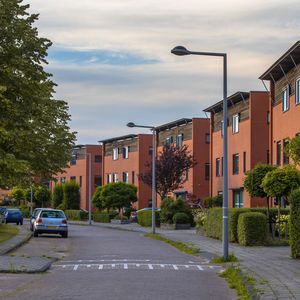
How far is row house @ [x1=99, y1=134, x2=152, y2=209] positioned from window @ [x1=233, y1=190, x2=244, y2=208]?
2245cm

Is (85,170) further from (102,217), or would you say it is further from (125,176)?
(102,217)

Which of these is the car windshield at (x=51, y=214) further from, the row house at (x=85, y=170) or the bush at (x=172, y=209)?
the row house at (x=85, y=170)

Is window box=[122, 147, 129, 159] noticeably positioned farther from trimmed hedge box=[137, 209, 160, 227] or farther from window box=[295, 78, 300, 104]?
window box=[295, 78, 300, 104]

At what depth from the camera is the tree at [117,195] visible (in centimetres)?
7338

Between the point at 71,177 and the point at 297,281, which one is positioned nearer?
the point at 297,281

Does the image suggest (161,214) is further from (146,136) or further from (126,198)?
(146,136)

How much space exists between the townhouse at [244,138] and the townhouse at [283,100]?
5468mm

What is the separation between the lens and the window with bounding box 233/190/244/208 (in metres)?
55.7

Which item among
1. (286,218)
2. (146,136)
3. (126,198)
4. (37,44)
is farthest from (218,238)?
(146,136)

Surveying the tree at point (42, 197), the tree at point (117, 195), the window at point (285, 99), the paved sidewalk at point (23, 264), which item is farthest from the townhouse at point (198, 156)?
the paved sidewalk at point (23, 264)

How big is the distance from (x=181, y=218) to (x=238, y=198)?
21.1 ft

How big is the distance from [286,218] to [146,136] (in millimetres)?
54817

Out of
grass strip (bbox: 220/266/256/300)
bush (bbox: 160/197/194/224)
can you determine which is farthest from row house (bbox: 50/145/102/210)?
grass strip (bbox: 220/266/256/300)

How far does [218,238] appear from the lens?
3547cm
